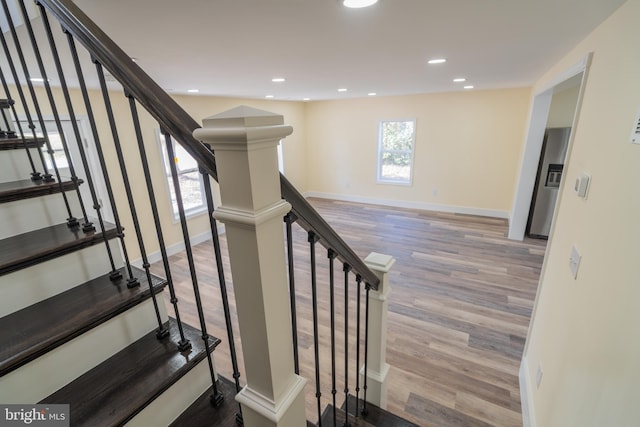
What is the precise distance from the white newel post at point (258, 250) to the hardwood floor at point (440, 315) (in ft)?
5.43

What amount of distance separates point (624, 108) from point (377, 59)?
5.33ft

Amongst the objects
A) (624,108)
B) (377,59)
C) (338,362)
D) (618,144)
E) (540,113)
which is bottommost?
(338,362)

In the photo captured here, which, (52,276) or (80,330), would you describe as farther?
(52,276)

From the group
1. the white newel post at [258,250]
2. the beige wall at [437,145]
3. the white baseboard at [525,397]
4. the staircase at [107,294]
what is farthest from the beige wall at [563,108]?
the white newel post at [258,250]

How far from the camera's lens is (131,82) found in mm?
722

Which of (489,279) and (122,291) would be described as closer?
(122,291)

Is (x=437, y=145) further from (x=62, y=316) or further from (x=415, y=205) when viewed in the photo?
(x=62, y=316)

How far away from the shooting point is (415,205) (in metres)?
6.57

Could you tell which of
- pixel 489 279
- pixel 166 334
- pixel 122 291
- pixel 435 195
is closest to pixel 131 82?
pixel 122 291

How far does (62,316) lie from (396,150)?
6446 millimetres

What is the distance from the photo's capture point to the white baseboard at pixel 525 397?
1910mm

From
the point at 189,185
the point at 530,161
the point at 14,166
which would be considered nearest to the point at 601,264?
the point at 14,166

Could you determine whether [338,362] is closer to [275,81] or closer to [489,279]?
[489,279]

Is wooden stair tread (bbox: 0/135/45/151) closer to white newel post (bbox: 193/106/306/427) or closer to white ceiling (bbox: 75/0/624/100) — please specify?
white ceiling (bbox: 75/0/624/100)
